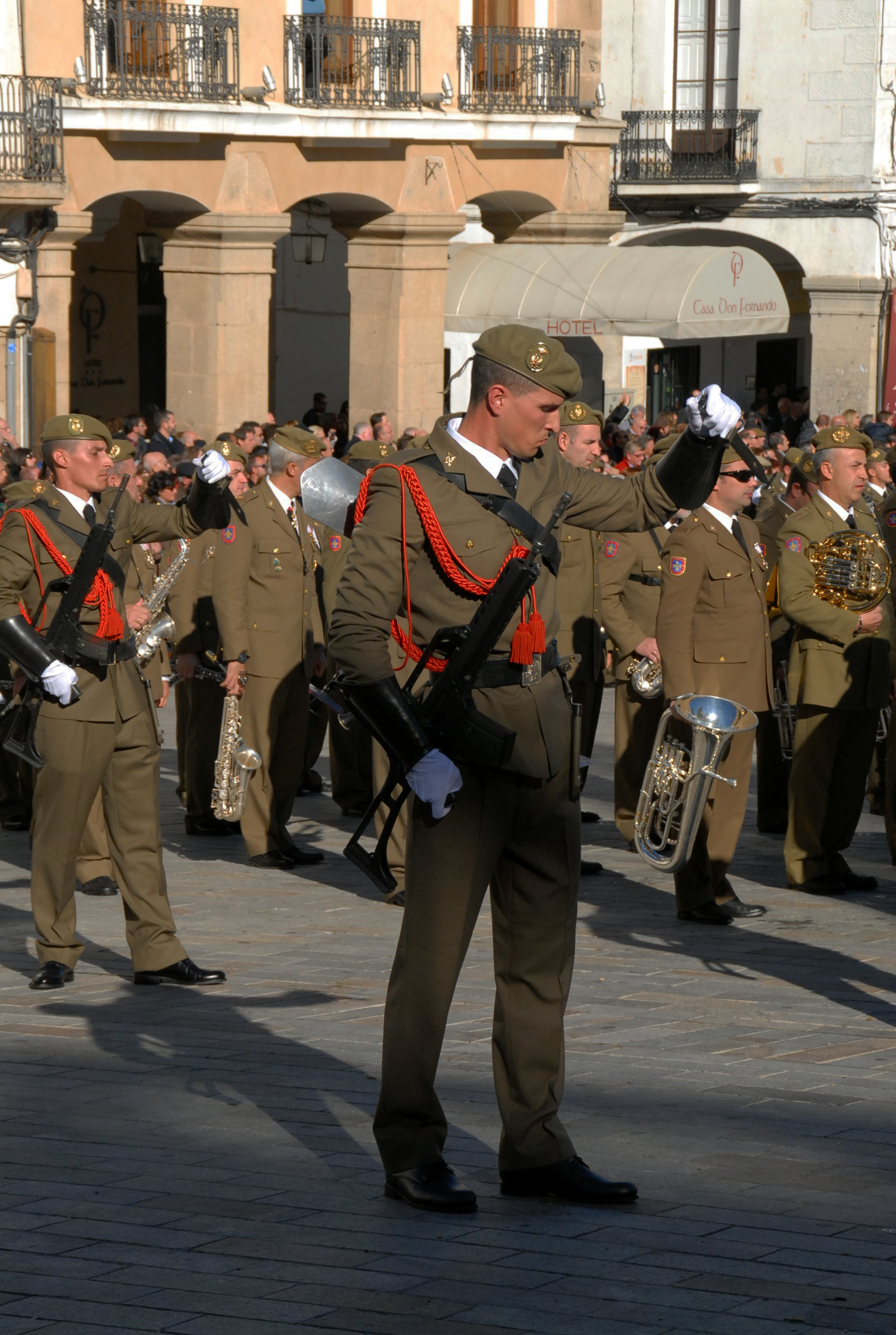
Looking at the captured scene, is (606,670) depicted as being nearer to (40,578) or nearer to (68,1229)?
(40,578)

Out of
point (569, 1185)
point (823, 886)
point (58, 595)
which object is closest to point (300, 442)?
point (58, 595)

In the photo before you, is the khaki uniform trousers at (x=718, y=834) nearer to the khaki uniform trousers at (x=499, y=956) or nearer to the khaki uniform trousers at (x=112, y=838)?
the khaki uniform trousers at (x=112, y=838)

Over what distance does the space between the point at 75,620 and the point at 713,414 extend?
3.15 m

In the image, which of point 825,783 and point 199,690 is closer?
point 825,783

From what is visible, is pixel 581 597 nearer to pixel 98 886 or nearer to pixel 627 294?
pixel 98 886

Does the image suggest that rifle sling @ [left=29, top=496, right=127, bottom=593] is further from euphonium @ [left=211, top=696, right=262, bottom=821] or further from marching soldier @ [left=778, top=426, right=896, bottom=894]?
marching soldier @ [left=778, top=426, right=896, bottom=894]

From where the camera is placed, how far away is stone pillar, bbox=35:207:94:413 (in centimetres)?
2372

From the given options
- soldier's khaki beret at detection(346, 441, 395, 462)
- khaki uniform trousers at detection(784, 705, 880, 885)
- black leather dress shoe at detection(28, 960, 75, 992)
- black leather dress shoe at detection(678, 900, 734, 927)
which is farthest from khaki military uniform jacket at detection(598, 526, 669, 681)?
black leather dress shoe at detection(28, 960, 75, 992)

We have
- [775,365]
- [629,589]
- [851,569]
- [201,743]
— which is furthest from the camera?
[775,365]

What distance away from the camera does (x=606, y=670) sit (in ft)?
36.2

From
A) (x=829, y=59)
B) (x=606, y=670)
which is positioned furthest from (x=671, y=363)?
(x=606, y=670)

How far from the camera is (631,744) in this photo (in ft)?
35.0

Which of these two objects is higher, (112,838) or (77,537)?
(77,537)

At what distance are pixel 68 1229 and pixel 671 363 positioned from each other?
28.9m
